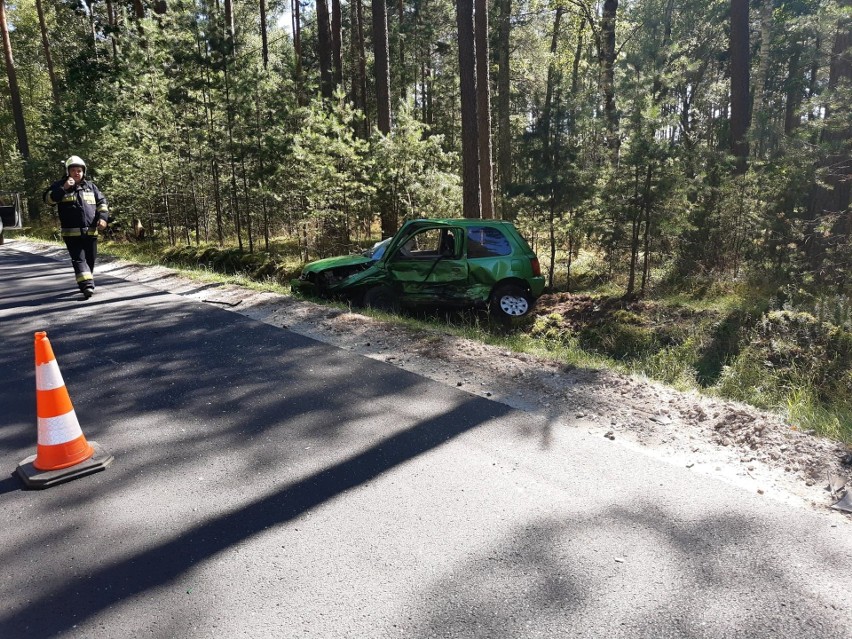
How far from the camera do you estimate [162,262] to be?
55.7ft

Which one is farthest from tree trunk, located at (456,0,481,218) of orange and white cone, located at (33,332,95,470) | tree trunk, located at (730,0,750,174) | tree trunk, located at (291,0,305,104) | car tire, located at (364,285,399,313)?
orange and white cone, located at (33,332,95,470)

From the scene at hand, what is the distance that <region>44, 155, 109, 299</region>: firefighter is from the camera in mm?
8867

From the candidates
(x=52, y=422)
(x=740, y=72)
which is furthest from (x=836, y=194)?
(x=52, y=422)

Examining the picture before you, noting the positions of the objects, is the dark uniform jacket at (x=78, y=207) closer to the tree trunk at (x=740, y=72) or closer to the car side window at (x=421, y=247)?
the car side window at (x=421, y=247)

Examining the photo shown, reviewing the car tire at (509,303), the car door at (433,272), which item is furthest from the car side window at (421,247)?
the car tire at (509,303)

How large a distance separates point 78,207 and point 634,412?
9.02 metres

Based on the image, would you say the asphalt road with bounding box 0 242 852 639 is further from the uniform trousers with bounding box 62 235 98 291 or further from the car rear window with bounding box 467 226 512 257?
the car rear window with bounding box 467 226 512 257

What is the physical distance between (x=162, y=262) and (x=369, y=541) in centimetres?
1626

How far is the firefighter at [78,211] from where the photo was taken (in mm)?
8867

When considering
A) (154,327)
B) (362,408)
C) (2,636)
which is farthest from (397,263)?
(2,636)

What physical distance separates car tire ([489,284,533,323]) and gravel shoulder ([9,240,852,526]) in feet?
9.47

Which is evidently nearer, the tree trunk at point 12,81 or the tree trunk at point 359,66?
the tree trunk at point 359,66

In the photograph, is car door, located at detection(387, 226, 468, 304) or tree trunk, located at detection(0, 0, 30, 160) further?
tree trunk, located at detection(0, 0, 30, 160)

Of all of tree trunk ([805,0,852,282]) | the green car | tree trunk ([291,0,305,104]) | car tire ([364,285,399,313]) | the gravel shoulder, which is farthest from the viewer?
tree trunk ([291,0,305,104])
